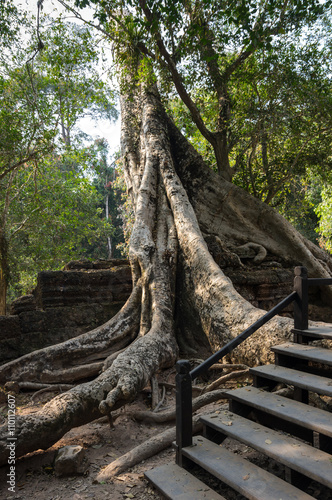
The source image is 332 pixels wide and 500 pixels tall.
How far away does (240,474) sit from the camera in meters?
1.79

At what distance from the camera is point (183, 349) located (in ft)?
14.1

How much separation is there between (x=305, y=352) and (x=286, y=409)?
1.52 ft

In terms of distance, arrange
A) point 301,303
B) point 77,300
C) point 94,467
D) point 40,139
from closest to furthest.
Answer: point 94,467, point 301,303, point 77,300, point 40,139

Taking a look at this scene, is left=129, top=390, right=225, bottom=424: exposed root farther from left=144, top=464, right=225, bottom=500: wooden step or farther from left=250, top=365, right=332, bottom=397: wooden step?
left=144, top=464, right=225, bottom=500: wooden step

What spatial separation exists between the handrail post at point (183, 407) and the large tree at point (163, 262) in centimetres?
65

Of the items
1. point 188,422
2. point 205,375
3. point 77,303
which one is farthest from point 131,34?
point 188,422

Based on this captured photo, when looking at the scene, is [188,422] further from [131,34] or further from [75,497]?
[131,34]

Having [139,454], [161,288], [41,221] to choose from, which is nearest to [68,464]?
[139,454]

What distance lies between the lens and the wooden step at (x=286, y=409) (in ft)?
5.95

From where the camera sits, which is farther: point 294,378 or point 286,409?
point 294,378

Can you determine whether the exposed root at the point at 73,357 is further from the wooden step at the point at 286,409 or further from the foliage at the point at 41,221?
the foliage at the point at 41,221

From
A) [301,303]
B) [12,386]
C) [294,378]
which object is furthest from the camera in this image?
[12,386]

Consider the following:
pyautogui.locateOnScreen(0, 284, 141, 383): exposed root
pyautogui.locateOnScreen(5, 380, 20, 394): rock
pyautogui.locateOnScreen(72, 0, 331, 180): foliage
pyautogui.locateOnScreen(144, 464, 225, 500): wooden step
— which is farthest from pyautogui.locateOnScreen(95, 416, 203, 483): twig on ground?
pyautogui.locateOnScreen(72, 0, 331, 180): foliage

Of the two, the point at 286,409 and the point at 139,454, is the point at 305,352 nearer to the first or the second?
the point at 286,409
